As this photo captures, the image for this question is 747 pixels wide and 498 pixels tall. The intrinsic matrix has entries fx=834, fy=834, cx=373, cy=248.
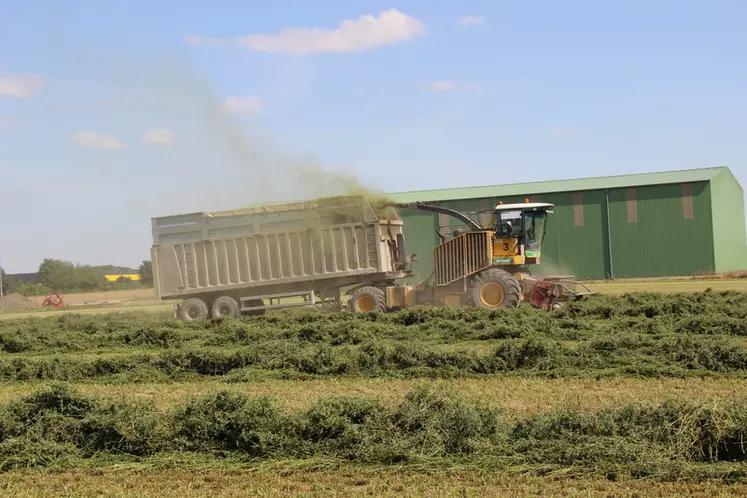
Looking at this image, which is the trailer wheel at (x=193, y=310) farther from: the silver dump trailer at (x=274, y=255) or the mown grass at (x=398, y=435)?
the mown grass at (x=398, y=435)

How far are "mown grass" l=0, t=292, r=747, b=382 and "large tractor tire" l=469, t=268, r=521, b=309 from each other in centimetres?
178

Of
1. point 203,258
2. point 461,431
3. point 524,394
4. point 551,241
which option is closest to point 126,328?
point 203,258

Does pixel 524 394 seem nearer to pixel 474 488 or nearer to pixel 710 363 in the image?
pixel 710 363

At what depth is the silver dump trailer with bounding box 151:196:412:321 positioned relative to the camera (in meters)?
23.2

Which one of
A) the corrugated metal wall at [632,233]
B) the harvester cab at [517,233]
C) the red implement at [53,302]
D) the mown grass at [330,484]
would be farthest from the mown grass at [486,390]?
the red implement at [53,302]

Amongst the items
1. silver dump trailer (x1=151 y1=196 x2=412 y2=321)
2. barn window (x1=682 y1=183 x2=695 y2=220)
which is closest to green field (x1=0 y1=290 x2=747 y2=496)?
silver dump trailer (x1=151 y1=196 x2=412 y2=321)

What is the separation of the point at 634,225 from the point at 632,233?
40 centimetres

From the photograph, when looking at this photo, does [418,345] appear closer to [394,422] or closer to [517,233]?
[394,422]

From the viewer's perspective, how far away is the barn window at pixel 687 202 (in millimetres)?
40031

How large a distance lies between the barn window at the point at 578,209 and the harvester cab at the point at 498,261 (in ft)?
65.2

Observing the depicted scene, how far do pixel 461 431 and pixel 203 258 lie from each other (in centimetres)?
1784

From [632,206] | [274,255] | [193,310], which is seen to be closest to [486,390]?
[274,255]

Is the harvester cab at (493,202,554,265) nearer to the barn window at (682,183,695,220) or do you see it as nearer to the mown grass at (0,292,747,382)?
the mown grass at (0,292,747,382)

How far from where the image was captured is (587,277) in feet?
139
